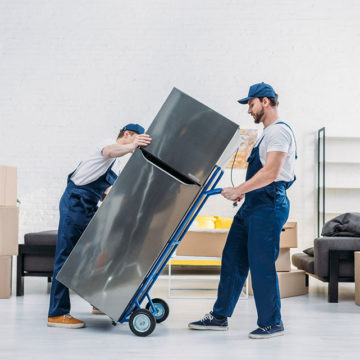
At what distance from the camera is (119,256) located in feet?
8.54

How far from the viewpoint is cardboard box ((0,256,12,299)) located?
387 centimetres

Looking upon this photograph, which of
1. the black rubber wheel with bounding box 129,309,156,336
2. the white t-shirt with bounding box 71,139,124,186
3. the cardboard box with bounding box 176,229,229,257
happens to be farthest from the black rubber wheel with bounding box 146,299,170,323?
the cardboard box with bounding box 176,229,229,257

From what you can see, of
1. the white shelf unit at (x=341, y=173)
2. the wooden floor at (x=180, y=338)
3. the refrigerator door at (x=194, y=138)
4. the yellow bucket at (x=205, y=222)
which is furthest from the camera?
the white shelf unit at (x=341, y=173)

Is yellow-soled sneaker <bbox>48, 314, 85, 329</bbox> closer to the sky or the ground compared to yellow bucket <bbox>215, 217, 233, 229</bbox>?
closer to the ground

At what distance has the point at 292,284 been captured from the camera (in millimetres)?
4320

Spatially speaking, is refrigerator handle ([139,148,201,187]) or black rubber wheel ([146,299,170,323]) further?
black rubber wheel ([146,299,170,323])

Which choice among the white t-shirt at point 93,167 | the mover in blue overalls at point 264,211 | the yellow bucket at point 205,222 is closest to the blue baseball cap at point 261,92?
the mover in blue overalls at point 264,211

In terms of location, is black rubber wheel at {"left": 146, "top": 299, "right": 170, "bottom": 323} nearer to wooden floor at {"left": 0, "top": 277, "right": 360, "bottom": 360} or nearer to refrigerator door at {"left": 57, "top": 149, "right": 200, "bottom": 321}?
wooden floor at {"left": 0, "top": 277, "right": 360, "bottom": 360}

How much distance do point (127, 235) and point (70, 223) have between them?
0.42m

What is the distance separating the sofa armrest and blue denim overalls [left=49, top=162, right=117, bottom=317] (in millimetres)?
1959

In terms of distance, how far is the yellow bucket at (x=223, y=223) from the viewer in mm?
5933

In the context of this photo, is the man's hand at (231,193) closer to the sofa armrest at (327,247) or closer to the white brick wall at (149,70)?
the sofa armrest at (327,247)

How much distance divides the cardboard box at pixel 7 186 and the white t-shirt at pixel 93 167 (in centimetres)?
125

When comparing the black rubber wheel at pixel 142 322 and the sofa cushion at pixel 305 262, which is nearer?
the black rubber wheel at pixel 142 322
